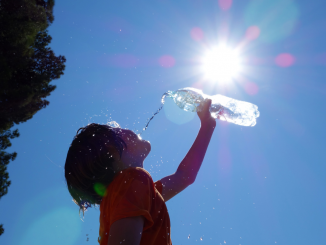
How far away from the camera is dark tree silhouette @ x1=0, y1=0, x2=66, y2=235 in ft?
23.5

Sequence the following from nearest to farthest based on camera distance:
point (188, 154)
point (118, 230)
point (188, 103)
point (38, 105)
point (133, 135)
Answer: point (118, 230) < point (133, 135) < point (188, 154) < point (188, 103) < point (38, 105)

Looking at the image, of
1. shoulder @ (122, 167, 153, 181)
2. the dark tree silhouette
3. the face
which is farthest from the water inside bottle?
the dark tree silhouette

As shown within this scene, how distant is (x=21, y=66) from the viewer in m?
7.80

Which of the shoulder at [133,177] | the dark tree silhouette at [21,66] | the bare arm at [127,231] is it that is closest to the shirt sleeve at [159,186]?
the shoulder at [133,177]

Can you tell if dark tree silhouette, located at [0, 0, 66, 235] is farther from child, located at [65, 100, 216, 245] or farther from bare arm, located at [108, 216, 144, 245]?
bare arm, located at [108, 216, 144, 245]

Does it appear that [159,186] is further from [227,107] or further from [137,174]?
[227,107]

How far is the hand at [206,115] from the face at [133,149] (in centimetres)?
82

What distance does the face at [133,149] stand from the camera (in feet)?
6.89

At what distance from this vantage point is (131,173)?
1521 millimetres

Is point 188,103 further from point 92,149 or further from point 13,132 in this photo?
point 13,132

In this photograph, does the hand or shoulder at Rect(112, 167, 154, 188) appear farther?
the hand

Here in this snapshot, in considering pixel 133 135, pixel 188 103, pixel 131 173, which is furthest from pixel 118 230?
pixel 188 103

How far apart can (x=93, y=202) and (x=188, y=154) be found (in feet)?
3.74

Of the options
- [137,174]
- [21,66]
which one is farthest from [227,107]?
[21,66]
